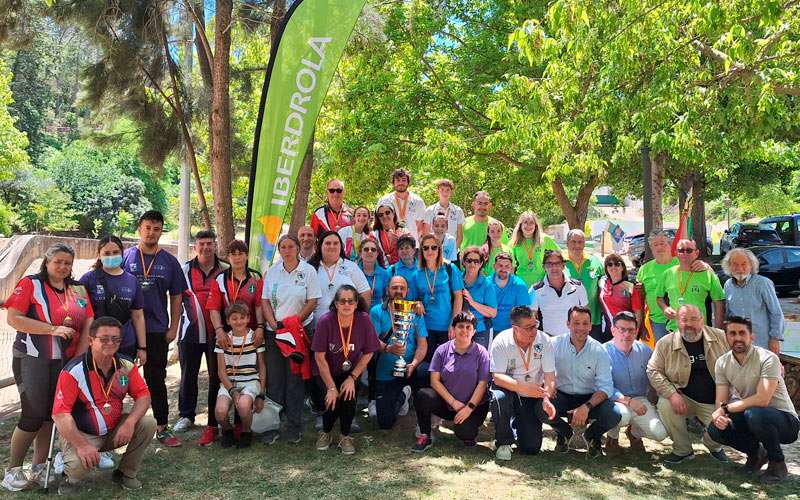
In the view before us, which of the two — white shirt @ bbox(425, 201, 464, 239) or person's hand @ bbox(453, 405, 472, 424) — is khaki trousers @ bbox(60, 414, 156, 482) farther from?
white shirt @ bbox(425, 201, 464, 239)

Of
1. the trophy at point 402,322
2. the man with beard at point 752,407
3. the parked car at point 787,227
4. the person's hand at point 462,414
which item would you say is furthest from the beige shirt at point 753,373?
the parked car at point 787,227

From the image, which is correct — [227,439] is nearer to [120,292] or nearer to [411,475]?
[120,292]

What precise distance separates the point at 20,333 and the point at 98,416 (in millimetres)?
863

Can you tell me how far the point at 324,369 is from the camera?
17.9ft

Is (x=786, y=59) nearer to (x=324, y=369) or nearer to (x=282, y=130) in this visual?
(x=282, y=130)

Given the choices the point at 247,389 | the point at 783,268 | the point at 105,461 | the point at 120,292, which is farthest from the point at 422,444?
the point at 783,268

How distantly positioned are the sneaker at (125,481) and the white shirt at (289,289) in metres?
1.69

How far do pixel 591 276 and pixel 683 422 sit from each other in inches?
72.2

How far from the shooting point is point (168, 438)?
18.3 ft

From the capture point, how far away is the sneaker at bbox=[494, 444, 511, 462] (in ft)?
17.2

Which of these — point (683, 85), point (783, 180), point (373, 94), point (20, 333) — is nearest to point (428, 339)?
point (20, 333)

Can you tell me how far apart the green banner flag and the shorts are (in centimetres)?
175

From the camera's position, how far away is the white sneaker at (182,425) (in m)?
5.95

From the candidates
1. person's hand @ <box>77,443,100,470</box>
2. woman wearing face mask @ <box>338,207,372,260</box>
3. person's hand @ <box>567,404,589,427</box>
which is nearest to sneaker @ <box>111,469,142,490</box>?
person's hand @ <box>77,443,100,470</box>
